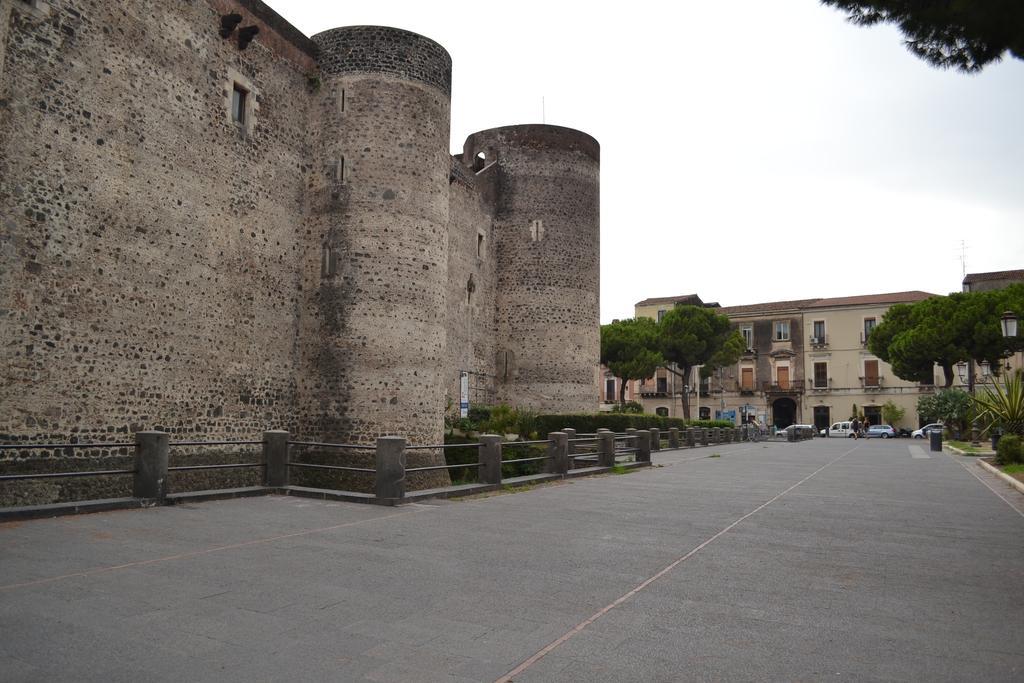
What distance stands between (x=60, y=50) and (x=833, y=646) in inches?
517

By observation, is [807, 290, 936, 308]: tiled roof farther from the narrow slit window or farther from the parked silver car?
the narrow slit window

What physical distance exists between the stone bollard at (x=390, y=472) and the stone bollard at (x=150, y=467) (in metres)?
2.67

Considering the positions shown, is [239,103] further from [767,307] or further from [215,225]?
[767,307]

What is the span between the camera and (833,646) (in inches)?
168

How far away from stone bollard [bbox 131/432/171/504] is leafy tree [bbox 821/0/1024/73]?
8881mm

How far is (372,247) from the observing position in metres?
17.0

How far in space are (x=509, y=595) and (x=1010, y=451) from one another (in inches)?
663

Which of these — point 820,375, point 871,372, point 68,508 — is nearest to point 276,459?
point 68,508

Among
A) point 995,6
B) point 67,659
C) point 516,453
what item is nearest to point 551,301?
point 516,453

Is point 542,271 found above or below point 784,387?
above

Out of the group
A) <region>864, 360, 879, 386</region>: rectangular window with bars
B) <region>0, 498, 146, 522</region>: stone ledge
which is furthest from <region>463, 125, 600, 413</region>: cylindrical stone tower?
<region>864, 360, 879, 386</region>: rectangular window with bars

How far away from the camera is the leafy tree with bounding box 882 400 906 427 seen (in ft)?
184

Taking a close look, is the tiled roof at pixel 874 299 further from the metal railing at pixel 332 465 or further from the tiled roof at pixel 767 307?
the metal railing at pixel 332 465

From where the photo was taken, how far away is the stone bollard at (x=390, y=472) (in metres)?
10.1
